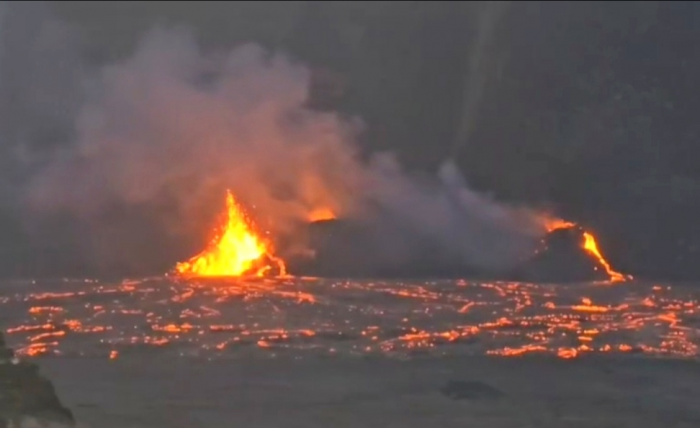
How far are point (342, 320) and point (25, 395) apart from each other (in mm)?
8113

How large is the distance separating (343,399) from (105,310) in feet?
22.5

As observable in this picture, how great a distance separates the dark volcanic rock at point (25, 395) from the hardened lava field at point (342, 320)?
6.93 feet

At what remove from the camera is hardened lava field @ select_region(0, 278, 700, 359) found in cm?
1922

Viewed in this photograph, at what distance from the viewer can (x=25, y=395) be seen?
1412 centimetres

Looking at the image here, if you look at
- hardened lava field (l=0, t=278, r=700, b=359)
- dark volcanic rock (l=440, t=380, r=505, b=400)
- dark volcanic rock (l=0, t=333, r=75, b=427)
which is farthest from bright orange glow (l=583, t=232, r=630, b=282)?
dark volcanic rock (l=0, t=333, r=75, b=427)

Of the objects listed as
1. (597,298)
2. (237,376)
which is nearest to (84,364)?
(237,376)

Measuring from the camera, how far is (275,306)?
22.9 metres

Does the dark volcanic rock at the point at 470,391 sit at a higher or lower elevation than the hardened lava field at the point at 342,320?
lower

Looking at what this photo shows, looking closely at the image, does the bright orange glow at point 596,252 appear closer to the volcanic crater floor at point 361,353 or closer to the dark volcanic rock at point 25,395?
the volcanic crater floor at point 361,353

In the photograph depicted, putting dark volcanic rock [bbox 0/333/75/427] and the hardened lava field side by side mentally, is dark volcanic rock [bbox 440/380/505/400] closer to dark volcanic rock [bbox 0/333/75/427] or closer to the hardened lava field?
the hardened lava field

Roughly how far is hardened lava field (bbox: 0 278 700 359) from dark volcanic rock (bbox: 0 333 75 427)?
6.93 feet

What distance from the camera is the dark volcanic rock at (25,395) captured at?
1342 cm

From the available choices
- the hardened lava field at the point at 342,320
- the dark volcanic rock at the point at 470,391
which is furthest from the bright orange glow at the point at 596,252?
the dark volcanic rock at the point at 470,391

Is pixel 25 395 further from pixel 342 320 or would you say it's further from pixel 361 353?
pixel 342 320
